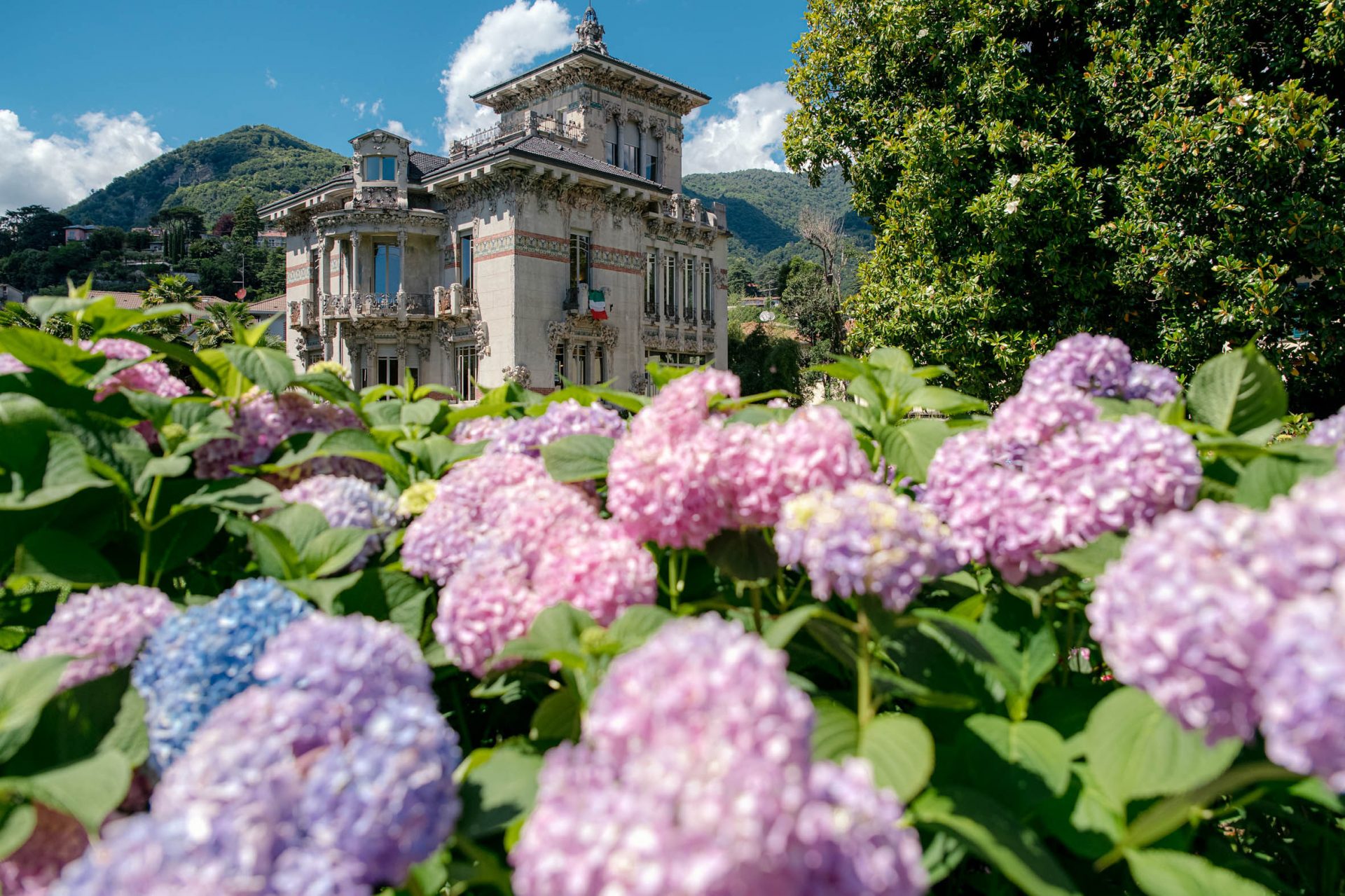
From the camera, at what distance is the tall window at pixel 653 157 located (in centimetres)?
2875

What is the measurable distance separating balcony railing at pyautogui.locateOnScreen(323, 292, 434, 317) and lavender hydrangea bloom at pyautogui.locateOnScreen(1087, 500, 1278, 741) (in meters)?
24.8

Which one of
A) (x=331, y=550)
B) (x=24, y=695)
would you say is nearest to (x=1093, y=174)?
(x=331, y=550)

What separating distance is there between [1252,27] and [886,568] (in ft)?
36.8

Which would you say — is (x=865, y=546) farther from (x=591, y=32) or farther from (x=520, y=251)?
(x=591, y=32)

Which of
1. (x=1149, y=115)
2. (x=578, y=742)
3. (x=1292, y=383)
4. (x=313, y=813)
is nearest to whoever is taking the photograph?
Result: (x=313, y=813)

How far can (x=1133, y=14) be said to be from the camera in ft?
30.7

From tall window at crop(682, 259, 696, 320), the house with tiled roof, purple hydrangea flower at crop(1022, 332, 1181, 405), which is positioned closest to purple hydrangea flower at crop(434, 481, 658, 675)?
purple hydrangea flower at crop(1022, 332, 1181, 405)

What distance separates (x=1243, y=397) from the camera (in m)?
1.47

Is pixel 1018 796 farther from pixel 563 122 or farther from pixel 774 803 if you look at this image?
pixel 563 122

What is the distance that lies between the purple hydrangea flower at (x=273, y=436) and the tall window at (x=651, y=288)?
24.3m

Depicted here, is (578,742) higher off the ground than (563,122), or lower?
lower

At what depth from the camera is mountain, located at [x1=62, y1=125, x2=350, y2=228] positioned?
5389 inches

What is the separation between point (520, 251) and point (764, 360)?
15.3m

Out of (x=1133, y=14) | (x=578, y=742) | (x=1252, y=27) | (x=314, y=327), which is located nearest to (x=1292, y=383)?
(x=1252, y=27)
